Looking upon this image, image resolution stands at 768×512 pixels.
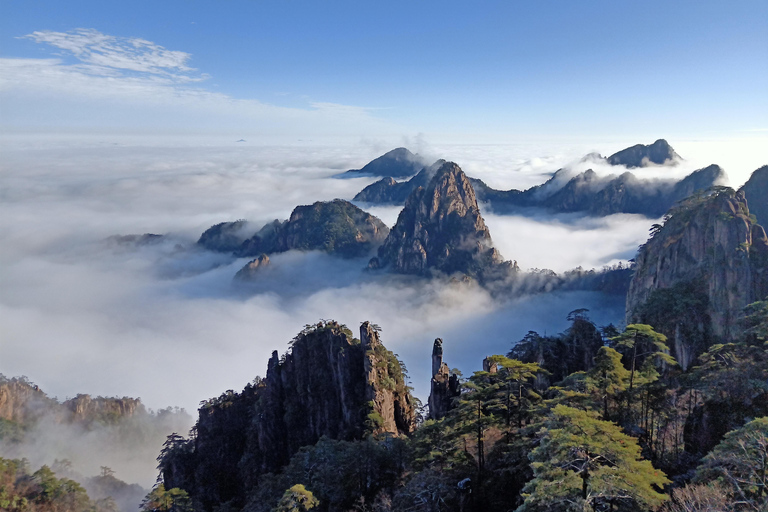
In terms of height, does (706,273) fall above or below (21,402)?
above

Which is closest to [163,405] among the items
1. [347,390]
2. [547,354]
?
[347,390]

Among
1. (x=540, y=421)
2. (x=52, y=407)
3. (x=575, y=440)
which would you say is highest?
(x=575, y=440)

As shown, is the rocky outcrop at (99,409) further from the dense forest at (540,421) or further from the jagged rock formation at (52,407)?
the dense forest at (540,421)

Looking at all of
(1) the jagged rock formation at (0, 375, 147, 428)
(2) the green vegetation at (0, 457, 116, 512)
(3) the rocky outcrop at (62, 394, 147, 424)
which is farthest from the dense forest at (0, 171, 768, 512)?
(3) the rocky outcrop at (62, 394, 147, 424)

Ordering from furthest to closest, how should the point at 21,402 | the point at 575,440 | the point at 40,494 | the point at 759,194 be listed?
1. the point at 759,194
2. the point at 21,402
3. the point at 40,494
4. the point at 575,440

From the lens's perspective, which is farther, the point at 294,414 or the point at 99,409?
the point at 99,409

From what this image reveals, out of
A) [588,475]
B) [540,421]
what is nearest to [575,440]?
Result: [588,475]

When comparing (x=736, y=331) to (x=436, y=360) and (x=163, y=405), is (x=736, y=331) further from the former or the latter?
(x=163, y=405)

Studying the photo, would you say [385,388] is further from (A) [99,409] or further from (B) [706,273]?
(A) [99,409]
